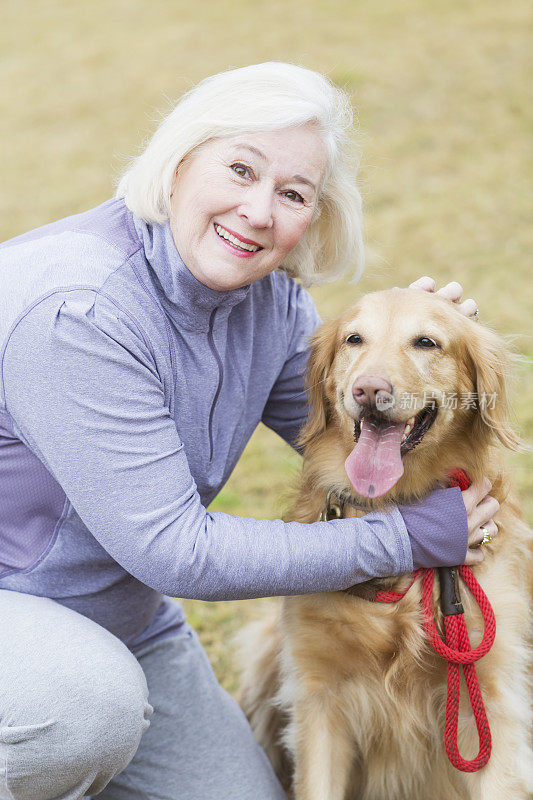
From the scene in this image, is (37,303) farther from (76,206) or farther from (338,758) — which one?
(76,206)

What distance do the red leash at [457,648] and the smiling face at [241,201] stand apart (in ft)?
2.97

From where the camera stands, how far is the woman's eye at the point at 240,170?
2.08 metres

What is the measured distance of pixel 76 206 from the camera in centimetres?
705

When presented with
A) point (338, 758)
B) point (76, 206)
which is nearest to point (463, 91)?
point (76, 206)

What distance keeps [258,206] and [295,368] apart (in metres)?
0.66

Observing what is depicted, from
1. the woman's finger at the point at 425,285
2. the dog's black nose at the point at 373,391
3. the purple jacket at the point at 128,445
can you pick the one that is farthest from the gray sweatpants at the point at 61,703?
the woman's finger at the point at 425,285

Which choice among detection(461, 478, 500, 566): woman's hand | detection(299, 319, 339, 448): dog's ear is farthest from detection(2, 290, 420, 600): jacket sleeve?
detection(299, 319, 339, 448): dog's ear

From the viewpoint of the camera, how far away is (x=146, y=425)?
1991mm

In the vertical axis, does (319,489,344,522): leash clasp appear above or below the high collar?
below

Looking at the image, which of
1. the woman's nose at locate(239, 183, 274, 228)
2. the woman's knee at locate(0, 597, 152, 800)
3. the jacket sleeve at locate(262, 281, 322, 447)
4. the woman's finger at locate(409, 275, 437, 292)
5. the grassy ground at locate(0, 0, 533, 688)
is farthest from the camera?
the grassy ground at locate(0, 0, 533, 688)

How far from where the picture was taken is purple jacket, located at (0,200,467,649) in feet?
6.32

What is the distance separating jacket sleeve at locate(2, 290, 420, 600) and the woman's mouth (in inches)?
12.2

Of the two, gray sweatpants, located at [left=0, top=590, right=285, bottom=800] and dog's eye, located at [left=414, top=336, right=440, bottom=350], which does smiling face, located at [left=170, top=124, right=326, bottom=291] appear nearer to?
dog's eye, located at [left=414, top=336, right=440, bottom=350]

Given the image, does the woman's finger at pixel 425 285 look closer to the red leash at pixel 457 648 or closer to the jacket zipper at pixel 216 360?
the jacket zipper at pixel 216 360
